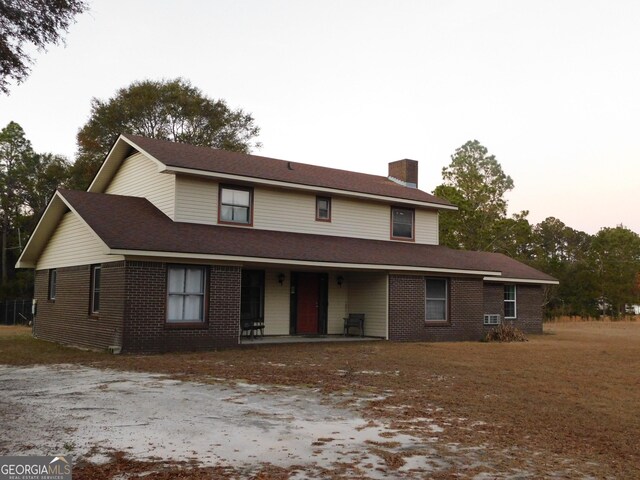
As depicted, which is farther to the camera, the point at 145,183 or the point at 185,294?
the point at 145,183

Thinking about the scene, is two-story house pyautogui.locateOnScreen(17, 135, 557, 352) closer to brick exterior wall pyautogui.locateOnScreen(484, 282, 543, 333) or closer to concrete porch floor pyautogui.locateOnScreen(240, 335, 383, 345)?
brick exterior wall pyautogui.locateOnScreen(484, 282, 543, 333)

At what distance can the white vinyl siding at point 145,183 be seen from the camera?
18875mm

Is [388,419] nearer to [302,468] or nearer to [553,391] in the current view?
[302,468]

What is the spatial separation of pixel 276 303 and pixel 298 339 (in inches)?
67.3

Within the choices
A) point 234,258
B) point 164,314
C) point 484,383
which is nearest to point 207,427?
point 484,383

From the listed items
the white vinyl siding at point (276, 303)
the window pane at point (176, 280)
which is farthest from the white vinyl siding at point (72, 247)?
the white vinyl siding at point (276, 303)

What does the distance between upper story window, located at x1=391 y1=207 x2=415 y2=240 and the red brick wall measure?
2.92 meters

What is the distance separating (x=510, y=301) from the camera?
1078 inches

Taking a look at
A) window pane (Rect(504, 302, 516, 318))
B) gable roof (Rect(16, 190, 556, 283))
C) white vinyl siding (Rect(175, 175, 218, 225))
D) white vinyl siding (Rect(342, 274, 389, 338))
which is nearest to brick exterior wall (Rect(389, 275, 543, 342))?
white vinyl siding (Rect(342, 274, 389, 338))

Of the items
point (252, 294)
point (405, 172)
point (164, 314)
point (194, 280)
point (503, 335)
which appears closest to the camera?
point (164, 314)

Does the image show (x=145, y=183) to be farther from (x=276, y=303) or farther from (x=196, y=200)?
(x=276, y=303)

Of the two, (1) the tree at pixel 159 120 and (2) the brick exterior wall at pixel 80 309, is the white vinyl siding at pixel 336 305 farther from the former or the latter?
(1) the tree at pixel 159 120

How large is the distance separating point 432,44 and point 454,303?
9.53 metres

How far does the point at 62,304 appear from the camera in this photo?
19.9 m
